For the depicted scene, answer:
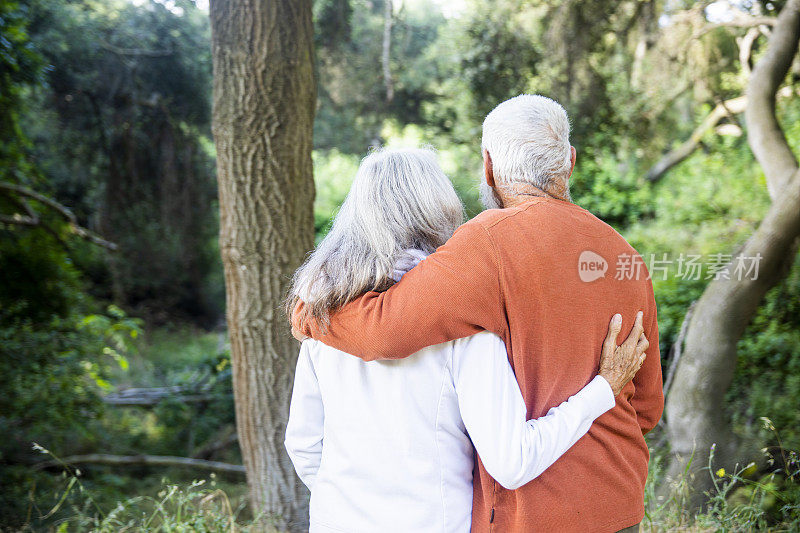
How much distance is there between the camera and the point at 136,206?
23.9 feet

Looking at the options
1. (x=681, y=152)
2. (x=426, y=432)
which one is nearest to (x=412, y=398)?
(x=426, y=432)

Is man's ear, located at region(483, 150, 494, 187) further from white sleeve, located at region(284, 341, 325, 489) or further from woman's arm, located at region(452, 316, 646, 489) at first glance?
white sleeve, located at region(284, 341, 325, 489)

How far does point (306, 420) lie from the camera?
4.95 feet

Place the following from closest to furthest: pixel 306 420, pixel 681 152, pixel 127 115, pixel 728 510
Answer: pixel 306 420, pixel 728 510, pixel 127 115, pixel 681 152

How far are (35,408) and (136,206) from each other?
3.11 meters

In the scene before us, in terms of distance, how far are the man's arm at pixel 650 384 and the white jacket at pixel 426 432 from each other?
0.22 m

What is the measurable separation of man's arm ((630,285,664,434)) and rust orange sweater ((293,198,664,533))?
11cm

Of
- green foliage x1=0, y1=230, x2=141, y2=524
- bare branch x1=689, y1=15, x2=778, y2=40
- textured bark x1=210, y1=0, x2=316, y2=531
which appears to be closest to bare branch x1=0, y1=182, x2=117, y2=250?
green foliage x1=0, y1=230, x2=141, y2=524

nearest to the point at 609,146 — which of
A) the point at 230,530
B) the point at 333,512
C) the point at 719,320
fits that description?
the point at 719,320

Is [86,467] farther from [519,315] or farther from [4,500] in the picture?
[519,315]

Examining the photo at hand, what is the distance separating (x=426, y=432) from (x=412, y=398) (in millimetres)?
77

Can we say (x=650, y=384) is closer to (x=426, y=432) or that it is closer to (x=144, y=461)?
(x=426, y=432)

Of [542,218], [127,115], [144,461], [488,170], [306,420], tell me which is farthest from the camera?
[127,115]

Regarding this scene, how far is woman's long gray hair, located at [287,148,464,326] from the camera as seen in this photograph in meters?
1.27
